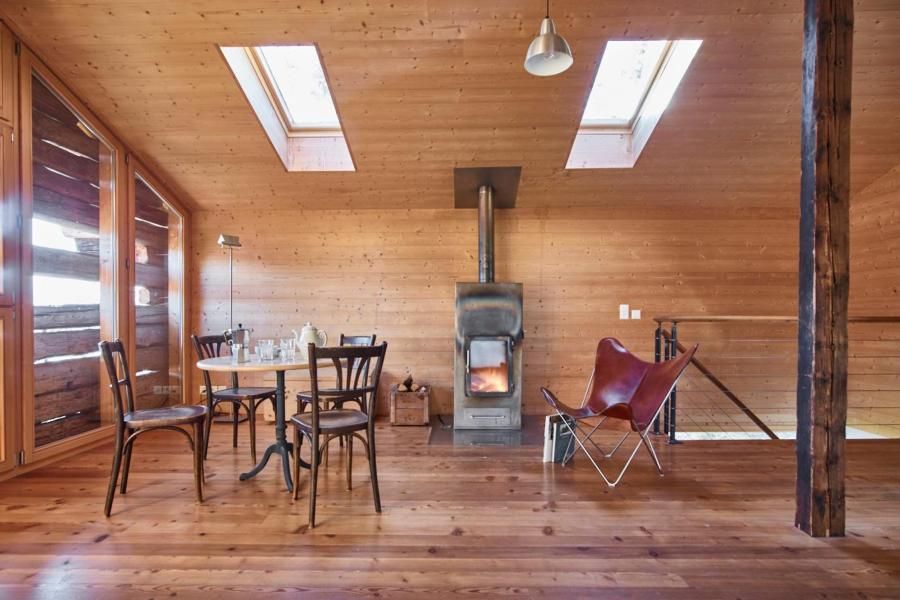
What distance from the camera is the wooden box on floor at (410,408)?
4.10m

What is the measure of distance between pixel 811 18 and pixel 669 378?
82.4 inches

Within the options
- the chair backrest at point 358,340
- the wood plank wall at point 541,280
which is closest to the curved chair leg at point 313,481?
the chair backrest at point 358,340

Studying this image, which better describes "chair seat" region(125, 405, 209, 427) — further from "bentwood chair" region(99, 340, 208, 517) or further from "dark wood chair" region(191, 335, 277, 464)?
"dark wood chair" region(191, 335, 277, 464)

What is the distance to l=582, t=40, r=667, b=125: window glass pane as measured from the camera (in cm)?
340

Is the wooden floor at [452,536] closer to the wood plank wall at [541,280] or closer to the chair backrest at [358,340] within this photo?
the chair backrest at [358,340]

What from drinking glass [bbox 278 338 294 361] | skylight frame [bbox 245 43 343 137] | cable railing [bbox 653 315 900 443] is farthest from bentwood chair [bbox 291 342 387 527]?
cable railing [bbox 653 315 900 443]

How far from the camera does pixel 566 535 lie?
2078 mm

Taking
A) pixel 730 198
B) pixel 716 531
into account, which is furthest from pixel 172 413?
pixel 730 198

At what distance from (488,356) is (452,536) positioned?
→ 199cm

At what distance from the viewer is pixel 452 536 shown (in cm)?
206

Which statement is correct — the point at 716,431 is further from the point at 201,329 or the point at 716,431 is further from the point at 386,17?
the point at 201,329

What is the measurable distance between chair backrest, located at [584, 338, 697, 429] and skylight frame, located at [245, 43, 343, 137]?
9.67ft

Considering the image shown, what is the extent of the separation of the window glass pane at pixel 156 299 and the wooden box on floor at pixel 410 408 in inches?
90.8

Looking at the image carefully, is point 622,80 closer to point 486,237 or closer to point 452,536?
point 486,237
